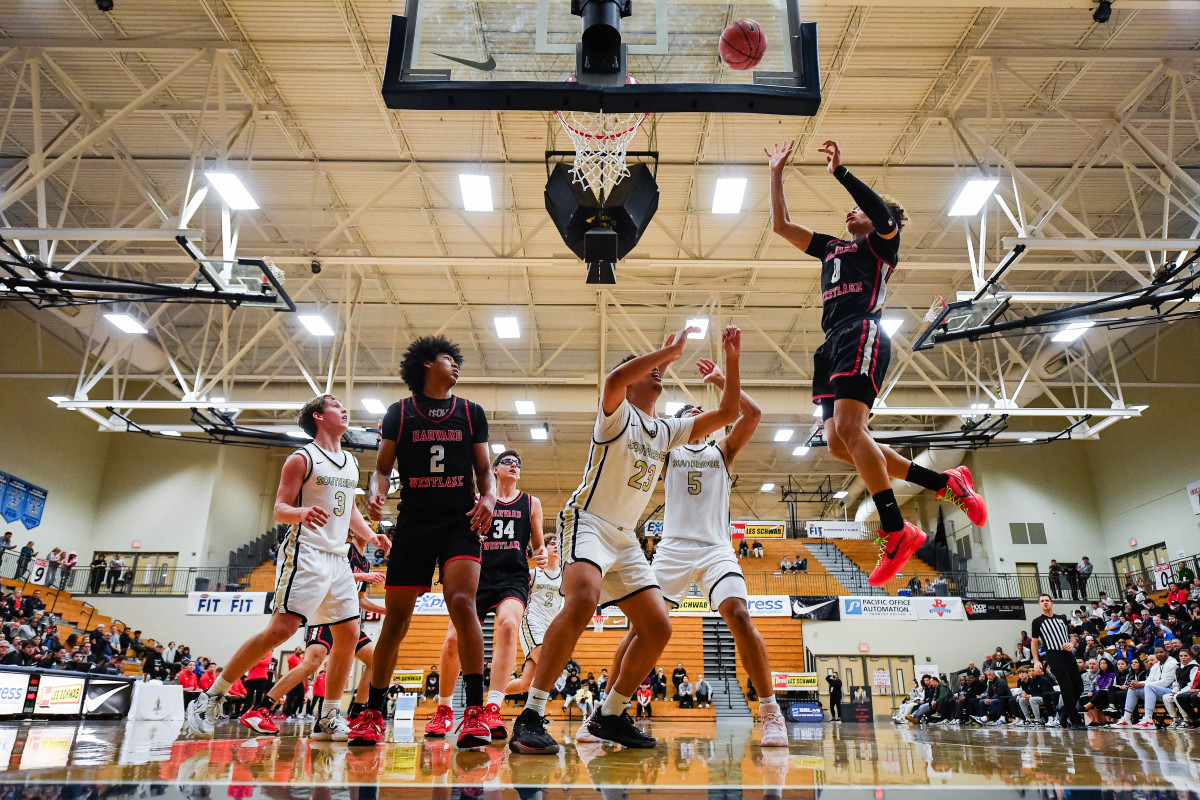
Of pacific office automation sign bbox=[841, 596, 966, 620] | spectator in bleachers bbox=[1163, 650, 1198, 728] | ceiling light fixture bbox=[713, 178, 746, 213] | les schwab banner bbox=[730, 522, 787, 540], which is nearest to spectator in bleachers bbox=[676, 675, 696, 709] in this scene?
pacific office automation sign bbox=[841, 596, 966, 620]

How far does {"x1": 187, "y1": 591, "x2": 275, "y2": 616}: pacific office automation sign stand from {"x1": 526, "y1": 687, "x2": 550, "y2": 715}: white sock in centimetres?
2225

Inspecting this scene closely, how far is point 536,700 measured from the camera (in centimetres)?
362

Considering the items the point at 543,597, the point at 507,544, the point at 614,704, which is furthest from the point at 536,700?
the point at 543,597

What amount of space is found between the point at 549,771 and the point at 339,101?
13.1m

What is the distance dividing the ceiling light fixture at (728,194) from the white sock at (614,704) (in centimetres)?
1058

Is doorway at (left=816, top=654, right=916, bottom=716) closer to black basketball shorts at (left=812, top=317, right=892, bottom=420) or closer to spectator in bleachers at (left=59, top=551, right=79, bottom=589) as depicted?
black basketball shorts at (left=812, top=317, right=892, bottom=420)

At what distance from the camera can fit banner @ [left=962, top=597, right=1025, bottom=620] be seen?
76.2ft

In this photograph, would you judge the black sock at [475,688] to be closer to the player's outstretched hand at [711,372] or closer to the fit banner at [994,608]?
the player's outstretched hand at [711,372]

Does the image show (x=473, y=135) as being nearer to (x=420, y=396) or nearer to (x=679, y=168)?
(x=679, y=168)

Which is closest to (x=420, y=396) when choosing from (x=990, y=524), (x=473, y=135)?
(x=473, y=135)

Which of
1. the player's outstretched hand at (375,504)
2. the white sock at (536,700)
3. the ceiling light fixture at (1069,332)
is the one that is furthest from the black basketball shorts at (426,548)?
the ceiling light fixture at (1069,332)

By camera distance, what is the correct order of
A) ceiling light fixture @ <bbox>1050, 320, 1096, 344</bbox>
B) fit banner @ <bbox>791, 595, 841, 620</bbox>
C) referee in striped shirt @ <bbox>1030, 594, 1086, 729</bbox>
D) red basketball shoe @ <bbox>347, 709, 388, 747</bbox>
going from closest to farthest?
red basketball shoe @ <bbox>347, 709, 388, 747</bbox> < referee in striped shirt @ <bbox>1030, 594, 1086, 729</bbox> < ceiling light fixture @ <bbox>1050, 320, 1096, 344</bbox> < fit banner @ <bbox>791, 595, 841, 620</bbox>

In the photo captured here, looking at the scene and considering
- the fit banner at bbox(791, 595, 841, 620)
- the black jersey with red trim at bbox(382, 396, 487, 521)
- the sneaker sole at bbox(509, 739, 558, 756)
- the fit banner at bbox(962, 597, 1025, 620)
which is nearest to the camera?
the sneaker sole at bbox(509, 739, 558, 756)

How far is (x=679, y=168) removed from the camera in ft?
48.7
